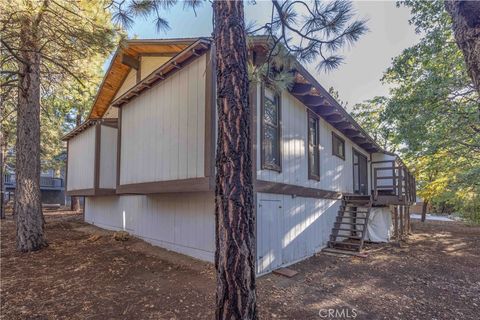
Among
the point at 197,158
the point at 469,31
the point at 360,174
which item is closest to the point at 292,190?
the point at 197,158

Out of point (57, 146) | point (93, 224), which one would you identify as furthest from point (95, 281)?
point (57, 146)

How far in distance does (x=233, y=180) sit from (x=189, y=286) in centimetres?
321

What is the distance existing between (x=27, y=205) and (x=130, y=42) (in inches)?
189

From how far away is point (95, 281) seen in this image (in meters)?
4.82

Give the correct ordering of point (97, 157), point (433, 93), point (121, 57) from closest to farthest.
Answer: point (433, 93) < point (121, 57) < point (97, 157)

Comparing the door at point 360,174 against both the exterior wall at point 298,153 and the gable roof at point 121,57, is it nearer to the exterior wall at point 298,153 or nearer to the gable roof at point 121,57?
the exterior wall at point 298,153

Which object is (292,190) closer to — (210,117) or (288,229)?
(288,229)

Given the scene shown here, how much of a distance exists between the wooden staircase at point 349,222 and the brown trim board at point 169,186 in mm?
5455

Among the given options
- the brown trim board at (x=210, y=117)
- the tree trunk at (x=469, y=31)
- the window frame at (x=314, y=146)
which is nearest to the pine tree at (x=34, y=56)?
the brown trim board at (x=210, y=117)

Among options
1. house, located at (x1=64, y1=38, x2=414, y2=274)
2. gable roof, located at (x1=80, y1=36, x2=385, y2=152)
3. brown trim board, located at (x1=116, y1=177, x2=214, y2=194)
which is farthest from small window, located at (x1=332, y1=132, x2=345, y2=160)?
brown trim board, located at (x1=116, y1=177, x2=214, y2=194)

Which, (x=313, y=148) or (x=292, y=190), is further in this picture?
(x=313, y=148)

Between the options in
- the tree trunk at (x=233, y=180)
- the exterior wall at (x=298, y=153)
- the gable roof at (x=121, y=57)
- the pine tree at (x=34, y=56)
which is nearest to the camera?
the tree trunk at (x=233, y=180)

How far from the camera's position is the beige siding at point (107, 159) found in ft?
30.2

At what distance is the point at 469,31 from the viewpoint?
5.84 feet
